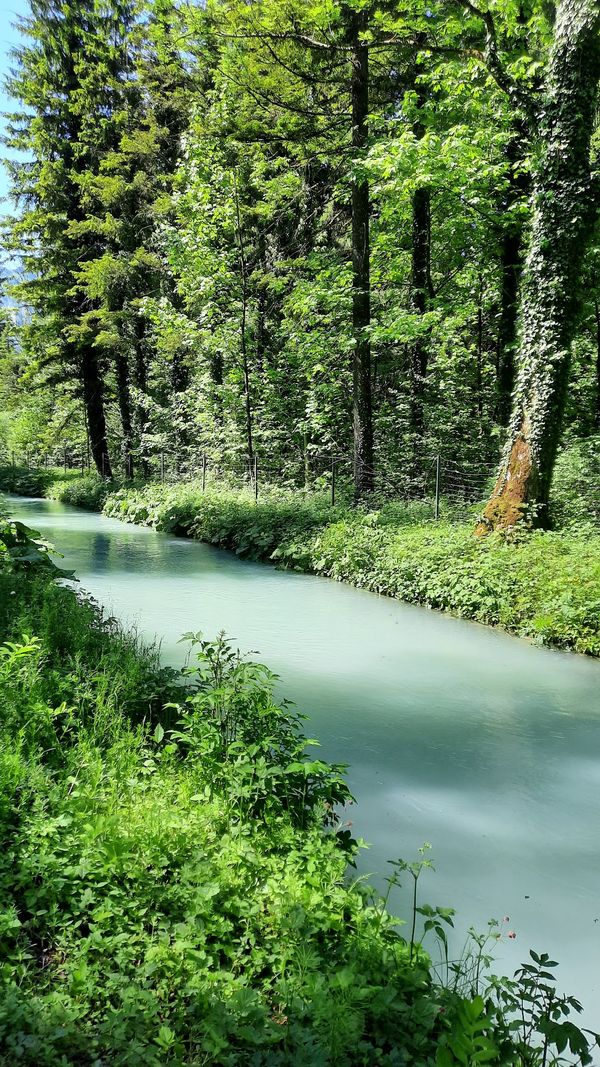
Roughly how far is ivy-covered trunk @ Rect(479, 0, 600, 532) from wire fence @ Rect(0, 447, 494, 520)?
150 centimetres

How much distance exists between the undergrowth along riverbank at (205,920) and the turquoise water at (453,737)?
444 millimetres

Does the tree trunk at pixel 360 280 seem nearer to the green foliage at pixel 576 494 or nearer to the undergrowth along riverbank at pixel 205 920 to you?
the green foliage at pixel 576 494

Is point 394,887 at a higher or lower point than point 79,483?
lower

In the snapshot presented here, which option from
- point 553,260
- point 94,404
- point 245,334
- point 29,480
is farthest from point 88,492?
point 553,260

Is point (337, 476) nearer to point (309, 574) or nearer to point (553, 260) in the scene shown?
point (309, 574)

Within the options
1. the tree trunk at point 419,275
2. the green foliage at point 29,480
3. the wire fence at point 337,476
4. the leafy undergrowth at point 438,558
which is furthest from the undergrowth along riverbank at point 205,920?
the green foliage at point 29,480

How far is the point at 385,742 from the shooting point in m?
5.75

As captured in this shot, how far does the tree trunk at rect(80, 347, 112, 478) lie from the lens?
1171 inches

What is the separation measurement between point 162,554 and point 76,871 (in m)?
13.2

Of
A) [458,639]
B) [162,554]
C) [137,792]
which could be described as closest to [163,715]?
[137,792]

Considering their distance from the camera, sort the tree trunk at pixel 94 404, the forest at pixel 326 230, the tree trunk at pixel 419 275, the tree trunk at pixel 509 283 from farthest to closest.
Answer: the tree trunk at pixel 94 404
the tree trunk at pixel 419 275
the tree trunk at pixel 509 283
the forest at pixel 326 230

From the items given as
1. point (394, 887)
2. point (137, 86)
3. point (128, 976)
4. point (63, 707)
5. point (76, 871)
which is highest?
point (137, 86)

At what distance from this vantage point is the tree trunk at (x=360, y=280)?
13.7 meters

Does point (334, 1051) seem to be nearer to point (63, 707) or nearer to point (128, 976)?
point (128, 976)
